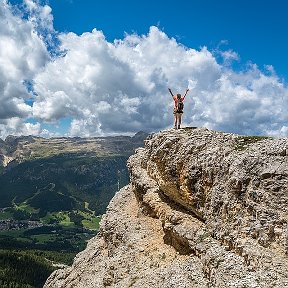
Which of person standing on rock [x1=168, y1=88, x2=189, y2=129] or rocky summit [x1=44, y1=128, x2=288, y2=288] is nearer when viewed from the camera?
rocky summit [x1=44, y1=128, x2=288, y2=288]

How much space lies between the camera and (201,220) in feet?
141

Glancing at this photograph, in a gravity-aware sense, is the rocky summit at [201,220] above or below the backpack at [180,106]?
below

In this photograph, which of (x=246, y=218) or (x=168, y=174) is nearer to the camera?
(x=246, y=218)

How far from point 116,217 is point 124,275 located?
16.7 metres

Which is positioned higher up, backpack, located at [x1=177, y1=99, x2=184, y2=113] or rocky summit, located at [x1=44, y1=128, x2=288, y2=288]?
backpack, located at [x1=177, y1=99, x2=184, y2=113]

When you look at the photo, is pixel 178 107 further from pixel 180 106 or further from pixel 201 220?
pixel 201 220

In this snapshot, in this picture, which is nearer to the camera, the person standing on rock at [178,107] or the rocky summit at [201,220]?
the rocky summit at [201,220]

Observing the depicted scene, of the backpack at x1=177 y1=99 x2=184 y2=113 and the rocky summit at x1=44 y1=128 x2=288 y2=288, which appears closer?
the rocky summit at x1=44 y1=128 x2=288 y2=288

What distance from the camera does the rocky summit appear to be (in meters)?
29.8

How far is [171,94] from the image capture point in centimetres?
5300

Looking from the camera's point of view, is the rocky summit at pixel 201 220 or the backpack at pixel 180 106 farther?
the backpack at pixel 180 106

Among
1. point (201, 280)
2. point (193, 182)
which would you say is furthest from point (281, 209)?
point (193, 182)

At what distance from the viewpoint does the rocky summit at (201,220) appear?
29.8m

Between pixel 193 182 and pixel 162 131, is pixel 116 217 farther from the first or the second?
pixel 193 182
